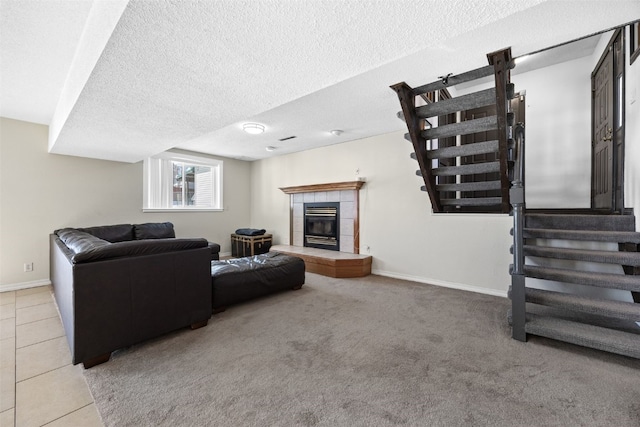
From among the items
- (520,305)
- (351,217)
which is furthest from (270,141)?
(520,305)

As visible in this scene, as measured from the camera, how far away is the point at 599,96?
10.4 feet

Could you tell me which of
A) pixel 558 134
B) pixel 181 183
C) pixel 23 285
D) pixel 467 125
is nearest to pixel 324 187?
pixel 467 125

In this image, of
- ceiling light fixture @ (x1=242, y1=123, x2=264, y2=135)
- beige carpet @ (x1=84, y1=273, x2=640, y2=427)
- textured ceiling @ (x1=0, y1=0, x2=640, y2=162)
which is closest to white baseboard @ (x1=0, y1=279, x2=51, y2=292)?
textured ceiling @ (x1=0, y1=0, x2=640, y2=162)

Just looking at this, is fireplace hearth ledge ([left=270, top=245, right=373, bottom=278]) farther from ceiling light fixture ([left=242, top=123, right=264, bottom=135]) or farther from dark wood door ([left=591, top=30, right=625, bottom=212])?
dark wood door ([left=591, top=30, right=625, bottom=212])

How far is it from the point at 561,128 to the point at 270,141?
4.36 metres

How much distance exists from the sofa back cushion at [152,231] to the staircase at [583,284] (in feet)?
16.1

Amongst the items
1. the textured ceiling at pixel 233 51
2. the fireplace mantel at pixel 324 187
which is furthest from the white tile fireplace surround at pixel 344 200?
the textured ceiling at pixel 233 51

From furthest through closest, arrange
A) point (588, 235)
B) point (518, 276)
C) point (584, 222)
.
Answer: point (584, 222) → point (588, 235) → point (518, 276)

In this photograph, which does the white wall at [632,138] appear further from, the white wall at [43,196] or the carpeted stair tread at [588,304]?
the white wall at [43,196]

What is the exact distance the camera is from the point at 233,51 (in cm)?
149

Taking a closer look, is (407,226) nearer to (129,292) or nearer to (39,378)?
(129,292)

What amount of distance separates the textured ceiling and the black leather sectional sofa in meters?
1.19

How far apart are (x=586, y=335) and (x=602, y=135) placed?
2541 mm

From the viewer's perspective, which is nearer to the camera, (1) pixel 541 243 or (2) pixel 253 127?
(1) pixel 541 243
